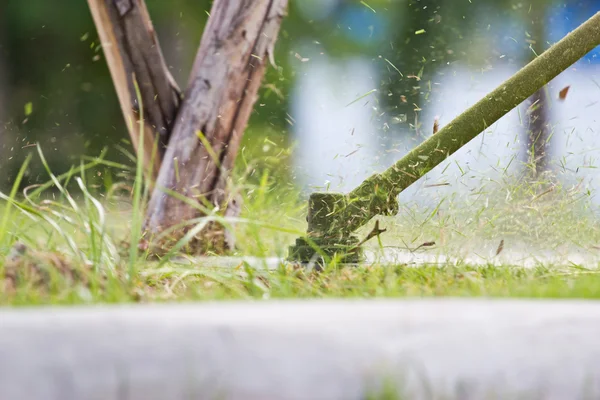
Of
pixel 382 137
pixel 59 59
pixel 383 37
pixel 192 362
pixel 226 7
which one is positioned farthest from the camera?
pixel 59 59

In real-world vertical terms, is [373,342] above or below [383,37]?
below

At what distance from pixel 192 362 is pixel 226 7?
5.96ft

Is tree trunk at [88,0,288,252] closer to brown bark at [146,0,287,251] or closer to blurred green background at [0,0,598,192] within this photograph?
brown bark at [146,0,287,251]

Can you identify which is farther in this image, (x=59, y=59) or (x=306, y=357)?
(x=59, y=59)

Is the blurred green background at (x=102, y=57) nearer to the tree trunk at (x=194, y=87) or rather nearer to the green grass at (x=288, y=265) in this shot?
the tree trunk at (x=194, y=87)

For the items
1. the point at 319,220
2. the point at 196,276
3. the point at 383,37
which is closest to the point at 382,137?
the point at 319,220

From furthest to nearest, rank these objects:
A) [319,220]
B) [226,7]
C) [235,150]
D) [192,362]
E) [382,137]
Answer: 1. [235,150]
2. [226,7]
3. [382,137]
4. [319,220]
5. [192,362]

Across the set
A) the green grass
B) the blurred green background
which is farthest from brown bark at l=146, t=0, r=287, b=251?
the blurred green background

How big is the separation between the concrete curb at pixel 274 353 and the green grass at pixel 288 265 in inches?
11.0

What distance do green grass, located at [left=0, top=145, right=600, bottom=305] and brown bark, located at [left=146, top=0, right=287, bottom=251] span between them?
0.70 feet

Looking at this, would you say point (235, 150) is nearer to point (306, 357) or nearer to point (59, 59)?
point (306, 357)

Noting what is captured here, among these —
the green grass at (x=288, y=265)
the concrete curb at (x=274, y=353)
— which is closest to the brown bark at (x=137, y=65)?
the green grass at (x=288, y=265)

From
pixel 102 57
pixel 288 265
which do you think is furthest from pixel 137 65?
pixel 102 57

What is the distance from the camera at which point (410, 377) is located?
86cm
